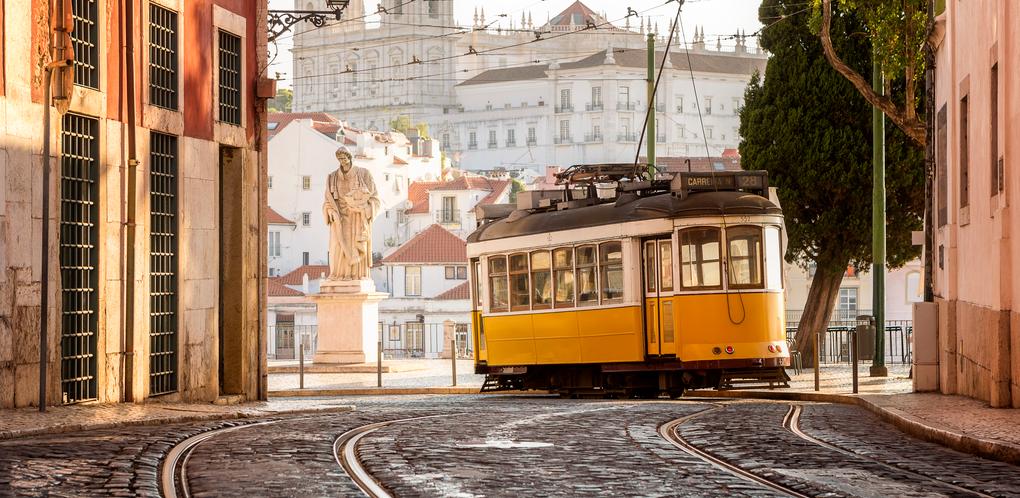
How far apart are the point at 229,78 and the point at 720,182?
618cm

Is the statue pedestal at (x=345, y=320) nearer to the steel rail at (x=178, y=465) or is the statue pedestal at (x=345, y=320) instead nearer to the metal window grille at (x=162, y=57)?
the metal window grille at (x=162, y=57)

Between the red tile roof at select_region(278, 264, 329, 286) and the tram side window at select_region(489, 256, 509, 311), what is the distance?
78914mm

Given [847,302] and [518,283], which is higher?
[518,283]

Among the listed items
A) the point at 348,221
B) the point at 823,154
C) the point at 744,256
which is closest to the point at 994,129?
the point at 744,256

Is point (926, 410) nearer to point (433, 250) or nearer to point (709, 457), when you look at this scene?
point (709, 457)

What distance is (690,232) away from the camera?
21281 mm

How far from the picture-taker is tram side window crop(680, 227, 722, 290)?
69.6 ft

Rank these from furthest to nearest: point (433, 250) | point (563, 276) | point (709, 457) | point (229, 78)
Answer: point (433, 250), point (563, 276), point (229, 78), point (709, 457)

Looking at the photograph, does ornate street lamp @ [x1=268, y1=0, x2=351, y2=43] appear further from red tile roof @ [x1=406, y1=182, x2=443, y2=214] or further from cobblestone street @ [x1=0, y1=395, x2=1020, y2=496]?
red tile roof @ [x1=406, y1=182, x2=443, y2=214]

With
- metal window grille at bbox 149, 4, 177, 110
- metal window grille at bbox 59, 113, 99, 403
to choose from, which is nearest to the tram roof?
metal window grille at bbox 149, 4, 177, 110

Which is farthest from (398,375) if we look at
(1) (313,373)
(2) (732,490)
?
(2) (732,490)

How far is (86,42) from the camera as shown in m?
18.1

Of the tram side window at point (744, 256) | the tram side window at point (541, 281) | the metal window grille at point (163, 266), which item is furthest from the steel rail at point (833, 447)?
the metal window grille at point (163, 266)

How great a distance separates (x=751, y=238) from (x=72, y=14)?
847cm
